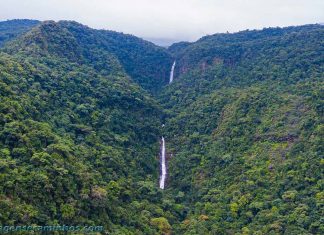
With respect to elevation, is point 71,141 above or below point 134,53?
below

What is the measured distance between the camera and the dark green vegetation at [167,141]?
39594 mm

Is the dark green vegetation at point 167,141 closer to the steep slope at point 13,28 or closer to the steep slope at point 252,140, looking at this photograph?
the steep slope at point 252,140

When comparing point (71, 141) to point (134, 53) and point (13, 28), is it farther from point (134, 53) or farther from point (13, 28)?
point (13, 28)

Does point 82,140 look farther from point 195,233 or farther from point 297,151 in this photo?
point 297,151

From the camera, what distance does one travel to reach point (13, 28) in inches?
4528

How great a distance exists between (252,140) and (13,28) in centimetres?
8239

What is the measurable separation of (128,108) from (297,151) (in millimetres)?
29523

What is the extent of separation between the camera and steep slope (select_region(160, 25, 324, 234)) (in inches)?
1818

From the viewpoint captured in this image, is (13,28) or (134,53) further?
(13,28)

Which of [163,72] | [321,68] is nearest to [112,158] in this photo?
[321,68]

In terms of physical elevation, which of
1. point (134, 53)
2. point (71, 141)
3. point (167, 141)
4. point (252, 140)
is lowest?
point (167, 141)

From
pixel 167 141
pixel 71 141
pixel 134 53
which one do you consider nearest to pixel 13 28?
pixel 134 53

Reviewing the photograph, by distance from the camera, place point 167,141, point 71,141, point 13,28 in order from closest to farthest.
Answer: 1. point 71,141
2. point 167,141
3. point 13,28

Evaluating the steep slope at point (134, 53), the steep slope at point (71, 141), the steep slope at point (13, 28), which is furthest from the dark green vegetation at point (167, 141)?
the steep slope at point (13, 28)
